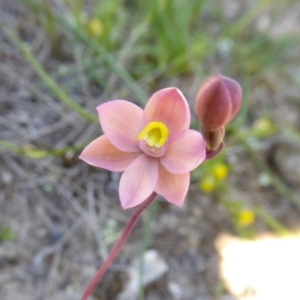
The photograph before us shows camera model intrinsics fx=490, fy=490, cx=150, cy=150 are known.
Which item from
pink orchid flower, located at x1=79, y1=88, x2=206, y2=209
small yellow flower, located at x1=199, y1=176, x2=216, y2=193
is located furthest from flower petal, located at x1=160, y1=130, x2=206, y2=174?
small yellow flower, located at x1=199, y1=176, x2=216, y2=193

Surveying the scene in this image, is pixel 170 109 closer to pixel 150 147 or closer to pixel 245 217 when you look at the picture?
pixel 150 147

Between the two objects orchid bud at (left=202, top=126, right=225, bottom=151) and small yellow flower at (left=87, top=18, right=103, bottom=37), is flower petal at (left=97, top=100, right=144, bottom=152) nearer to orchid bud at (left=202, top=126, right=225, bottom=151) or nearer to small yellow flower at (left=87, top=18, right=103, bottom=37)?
orchid bud at (left=202, top=126, right=225, bottom=151)

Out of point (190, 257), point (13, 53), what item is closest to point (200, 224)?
point (190, 257)

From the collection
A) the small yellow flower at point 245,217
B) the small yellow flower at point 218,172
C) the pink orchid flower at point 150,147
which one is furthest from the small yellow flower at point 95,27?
the pink orchid flower at point 150,147

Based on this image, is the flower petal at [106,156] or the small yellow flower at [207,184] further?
the small yellow flower at [207,184]

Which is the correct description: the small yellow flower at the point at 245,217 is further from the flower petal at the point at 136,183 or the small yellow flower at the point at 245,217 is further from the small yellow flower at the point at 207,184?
the flower petal at the point at 136,183

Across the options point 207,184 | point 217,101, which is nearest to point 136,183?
point 217,101
